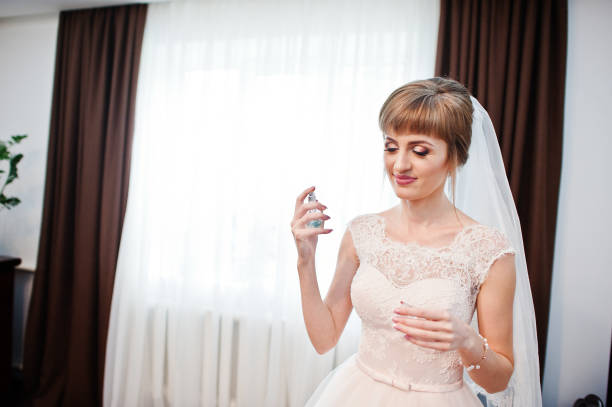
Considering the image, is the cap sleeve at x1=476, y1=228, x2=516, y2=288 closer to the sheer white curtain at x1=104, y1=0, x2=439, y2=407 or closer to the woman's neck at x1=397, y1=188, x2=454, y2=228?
the woman's neck at x1=397, y1=188, x2=454, y2=228

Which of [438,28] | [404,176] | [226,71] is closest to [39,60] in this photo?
[226,71]

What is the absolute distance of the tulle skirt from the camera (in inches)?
45.1

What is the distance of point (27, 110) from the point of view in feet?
10.9

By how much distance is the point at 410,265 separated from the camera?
1213 millimetres

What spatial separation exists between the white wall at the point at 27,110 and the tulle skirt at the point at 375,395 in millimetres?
3120

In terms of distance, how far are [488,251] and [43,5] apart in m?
3.52

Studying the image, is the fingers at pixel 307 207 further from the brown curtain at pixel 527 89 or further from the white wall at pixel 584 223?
the white wall at pixel 584 223

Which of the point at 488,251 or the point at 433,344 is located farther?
the point at 488,251

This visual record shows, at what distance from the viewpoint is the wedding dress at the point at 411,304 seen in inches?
45.0

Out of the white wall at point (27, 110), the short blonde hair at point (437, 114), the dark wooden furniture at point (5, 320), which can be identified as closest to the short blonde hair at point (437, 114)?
the short blonde hair at point (437, 114)

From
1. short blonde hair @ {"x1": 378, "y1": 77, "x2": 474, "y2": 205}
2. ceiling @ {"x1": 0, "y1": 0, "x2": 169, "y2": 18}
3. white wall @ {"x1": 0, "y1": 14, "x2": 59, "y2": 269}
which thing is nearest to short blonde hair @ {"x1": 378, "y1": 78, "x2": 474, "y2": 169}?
short blonde hair @ {"x1": 378, "y1": 77, "x2": 474, "y2": 205}

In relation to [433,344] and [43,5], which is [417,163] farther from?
[43,5]

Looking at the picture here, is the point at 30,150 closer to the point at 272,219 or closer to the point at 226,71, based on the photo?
the point at 226,71

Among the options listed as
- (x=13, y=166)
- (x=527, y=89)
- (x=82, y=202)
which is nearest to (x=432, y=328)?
(x=527, y=89)
